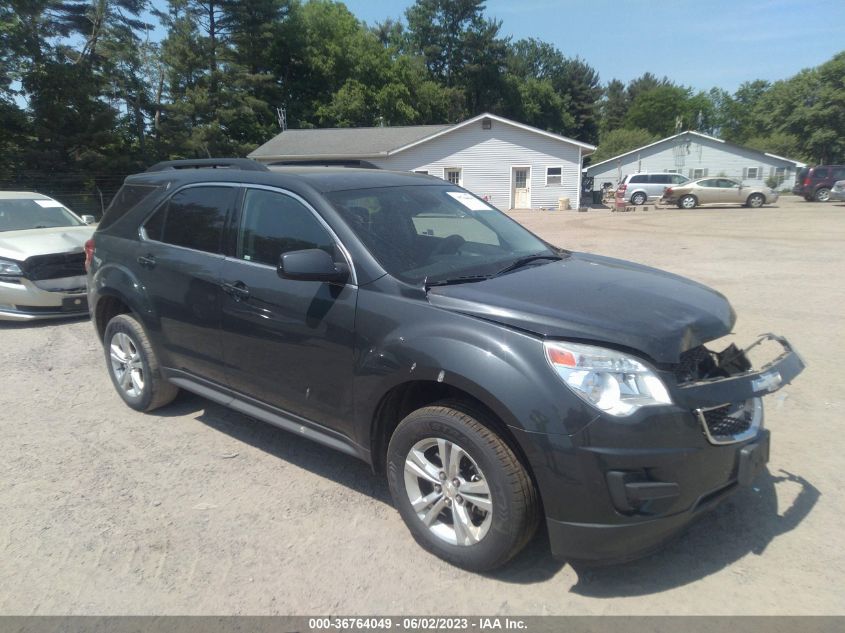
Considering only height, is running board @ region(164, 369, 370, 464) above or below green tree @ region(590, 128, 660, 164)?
below

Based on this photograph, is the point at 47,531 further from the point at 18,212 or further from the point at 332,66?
the point at 332,66

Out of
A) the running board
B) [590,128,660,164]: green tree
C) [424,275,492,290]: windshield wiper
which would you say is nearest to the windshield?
the running board

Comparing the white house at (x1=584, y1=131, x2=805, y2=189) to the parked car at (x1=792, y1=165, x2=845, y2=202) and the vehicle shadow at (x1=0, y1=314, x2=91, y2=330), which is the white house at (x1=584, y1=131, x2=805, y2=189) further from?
the vehicle shadow at (x1=0, y1=314, x2=91, y2=330)

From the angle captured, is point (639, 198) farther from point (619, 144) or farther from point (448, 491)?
point (448, 491)

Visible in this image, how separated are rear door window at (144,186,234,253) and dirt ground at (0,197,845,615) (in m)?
1.43

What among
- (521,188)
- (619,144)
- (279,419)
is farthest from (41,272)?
(619,144)

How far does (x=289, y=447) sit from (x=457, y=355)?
2057 mm

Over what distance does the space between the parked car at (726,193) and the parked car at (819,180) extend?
351 centimetres

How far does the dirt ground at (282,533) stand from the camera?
2.78m

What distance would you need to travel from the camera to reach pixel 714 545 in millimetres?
3100

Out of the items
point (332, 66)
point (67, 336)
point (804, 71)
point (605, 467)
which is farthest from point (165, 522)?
point (804, 71)

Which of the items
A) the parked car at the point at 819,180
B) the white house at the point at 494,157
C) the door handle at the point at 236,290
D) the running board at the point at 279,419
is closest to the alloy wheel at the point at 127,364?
the running board at the point at 279,419

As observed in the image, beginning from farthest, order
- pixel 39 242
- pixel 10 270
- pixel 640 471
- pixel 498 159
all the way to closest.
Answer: pixel 498 159 → pixel 39 242 → pixel 10 270 → pixel 640 471

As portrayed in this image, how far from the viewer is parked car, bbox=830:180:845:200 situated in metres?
32.1
